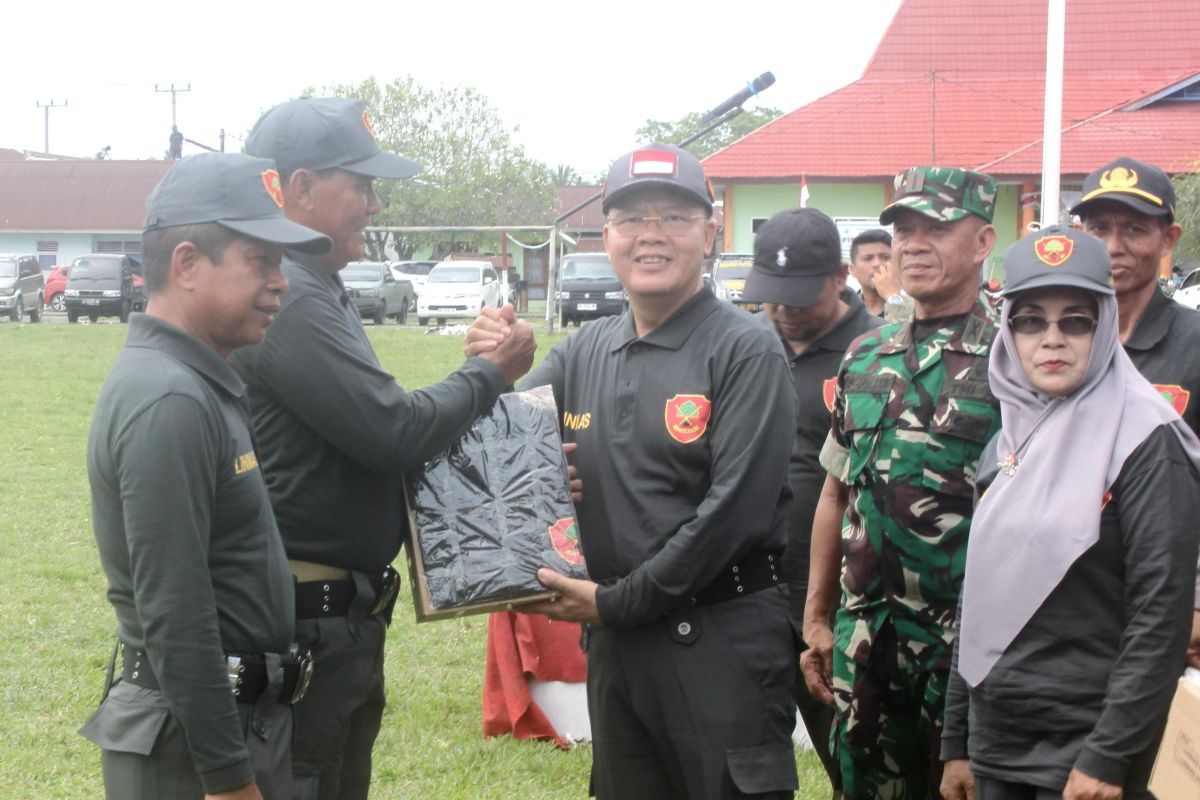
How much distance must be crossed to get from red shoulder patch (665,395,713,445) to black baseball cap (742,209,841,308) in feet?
5.16

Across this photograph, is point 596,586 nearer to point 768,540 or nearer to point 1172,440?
point 768,540

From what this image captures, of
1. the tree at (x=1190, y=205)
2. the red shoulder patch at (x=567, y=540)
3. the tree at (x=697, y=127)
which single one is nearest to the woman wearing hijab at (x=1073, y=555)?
the red shoulder patch at (x=567, y=540)

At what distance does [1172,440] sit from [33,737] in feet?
15.9

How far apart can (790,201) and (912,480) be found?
30.9 meters

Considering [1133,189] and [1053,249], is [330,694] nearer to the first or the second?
[1053,249]

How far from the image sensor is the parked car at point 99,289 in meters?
36.2

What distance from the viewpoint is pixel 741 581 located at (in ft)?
11.1

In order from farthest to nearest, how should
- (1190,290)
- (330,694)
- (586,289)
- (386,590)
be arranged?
(586,289), (1190,290), (386,590), (330,694)

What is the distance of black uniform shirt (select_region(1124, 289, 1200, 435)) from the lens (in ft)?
12.3

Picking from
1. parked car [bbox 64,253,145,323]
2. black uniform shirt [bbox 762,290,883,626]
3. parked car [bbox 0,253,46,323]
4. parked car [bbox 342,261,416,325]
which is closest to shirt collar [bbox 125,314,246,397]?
black uniform shirt [bbox 762,290,883,626]

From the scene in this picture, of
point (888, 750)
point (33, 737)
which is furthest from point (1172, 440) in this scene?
point (33, 737)

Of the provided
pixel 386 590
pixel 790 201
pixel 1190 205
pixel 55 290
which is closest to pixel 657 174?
pixel 386 590

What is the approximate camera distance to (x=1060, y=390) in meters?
3.06

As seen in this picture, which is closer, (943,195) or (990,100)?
(943,195)
